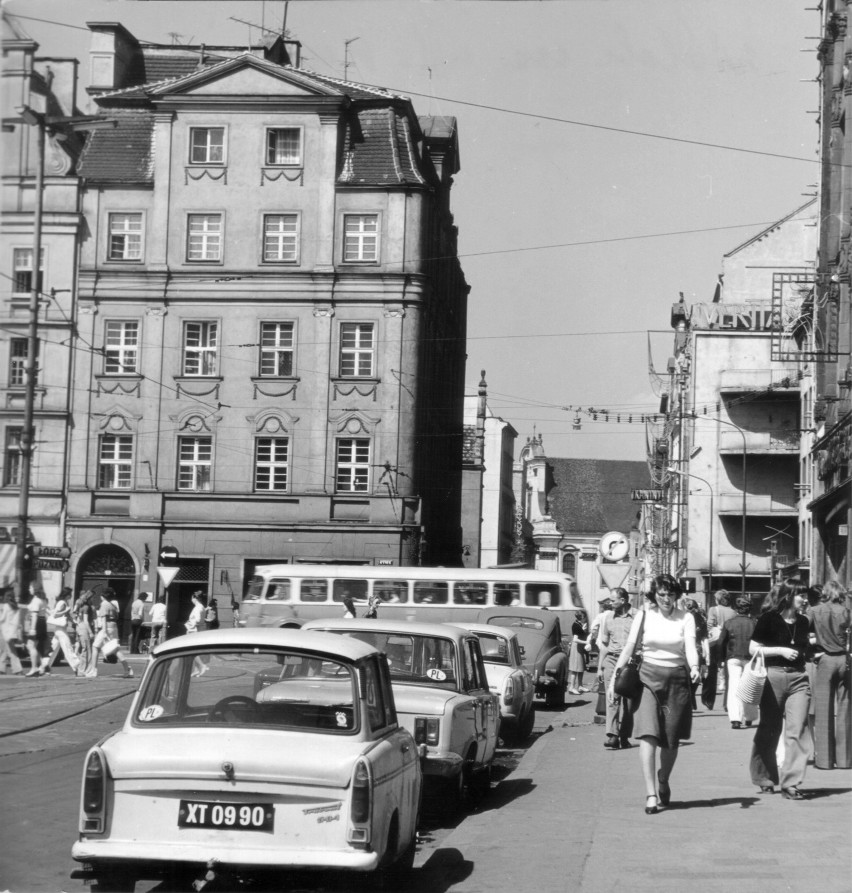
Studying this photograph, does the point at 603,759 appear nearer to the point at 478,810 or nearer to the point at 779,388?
the point at 478,810

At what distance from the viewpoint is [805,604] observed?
14.9 m

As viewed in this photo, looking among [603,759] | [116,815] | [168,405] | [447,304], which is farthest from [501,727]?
[447,304]

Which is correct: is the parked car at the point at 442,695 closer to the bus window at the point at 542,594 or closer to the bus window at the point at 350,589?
the bus window at the point at 542,594

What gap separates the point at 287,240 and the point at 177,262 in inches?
143

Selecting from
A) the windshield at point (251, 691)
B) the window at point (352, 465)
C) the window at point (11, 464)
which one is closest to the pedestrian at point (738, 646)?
the windshield at point (251, 691)

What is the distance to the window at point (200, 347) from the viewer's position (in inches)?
1924

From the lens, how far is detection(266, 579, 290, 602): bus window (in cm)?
4084

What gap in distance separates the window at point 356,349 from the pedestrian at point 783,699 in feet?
121

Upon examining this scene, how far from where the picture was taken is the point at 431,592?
39719 mm

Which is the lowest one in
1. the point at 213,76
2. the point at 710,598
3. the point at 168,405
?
the point at 710,598

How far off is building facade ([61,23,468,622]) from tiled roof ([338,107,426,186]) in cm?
8

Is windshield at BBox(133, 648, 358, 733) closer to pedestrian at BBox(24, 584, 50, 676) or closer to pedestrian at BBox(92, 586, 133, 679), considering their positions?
pedestrian at BBox(24, 584, 50, 676)

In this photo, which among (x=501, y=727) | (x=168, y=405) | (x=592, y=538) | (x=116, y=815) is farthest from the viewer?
(x=592, y=538)

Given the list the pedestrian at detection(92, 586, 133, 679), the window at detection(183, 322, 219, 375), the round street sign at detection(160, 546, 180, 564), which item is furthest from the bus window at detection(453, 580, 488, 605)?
the window at detection(183, 322, 219, 375)
